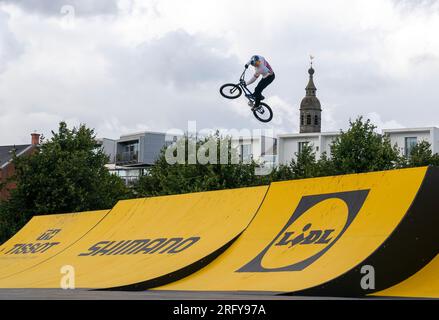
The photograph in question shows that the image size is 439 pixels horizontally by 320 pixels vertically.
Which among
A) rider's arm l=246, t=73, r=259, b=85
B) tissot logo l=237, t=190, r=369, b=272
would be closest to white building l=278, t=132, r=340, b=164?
rider's arm l=246, t=73, r=259, b=85

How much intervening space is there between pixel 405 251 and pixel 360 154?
27609mm

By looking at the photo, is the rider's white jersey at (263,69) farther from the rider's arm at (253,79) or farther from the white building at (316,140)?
the white building at (316,140)

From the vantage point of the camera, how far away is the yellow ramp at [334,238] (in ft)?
38.7

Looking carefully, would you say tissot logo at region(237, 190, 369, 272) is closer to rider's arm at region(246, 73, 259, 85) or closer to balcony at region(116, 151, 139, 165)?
rider's arm at region(246, 73, 259, 85)

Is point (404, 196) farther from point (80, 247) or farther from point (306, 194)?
point (80, 247)

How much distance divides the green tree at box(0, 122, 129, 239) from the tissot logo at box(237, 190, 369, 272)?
2552 centimetres

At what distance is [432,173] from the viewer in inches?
484

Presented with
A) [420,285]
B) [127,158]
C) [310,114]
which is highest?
[310,114]

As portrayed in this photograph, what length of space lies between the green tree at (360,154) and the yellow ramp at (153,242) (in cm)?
1942

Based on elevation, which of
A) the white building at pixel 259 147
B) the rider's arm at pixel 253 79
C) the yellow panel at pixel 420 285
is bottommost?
the yellow panel at pixel 420 285

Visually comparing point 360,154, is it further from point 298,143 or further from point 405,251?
point 298,143

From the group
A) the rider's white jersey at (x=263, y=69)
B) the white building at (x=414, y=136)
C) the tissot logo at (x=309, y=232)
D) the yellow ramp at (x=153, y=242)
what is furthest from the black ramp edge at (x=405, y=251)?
the white building at (x=414, y=136)

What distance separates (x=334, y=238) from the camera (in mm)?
13203

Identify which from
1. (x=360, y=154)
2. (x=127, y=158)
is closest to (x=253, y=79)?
(x=360, y=154)
